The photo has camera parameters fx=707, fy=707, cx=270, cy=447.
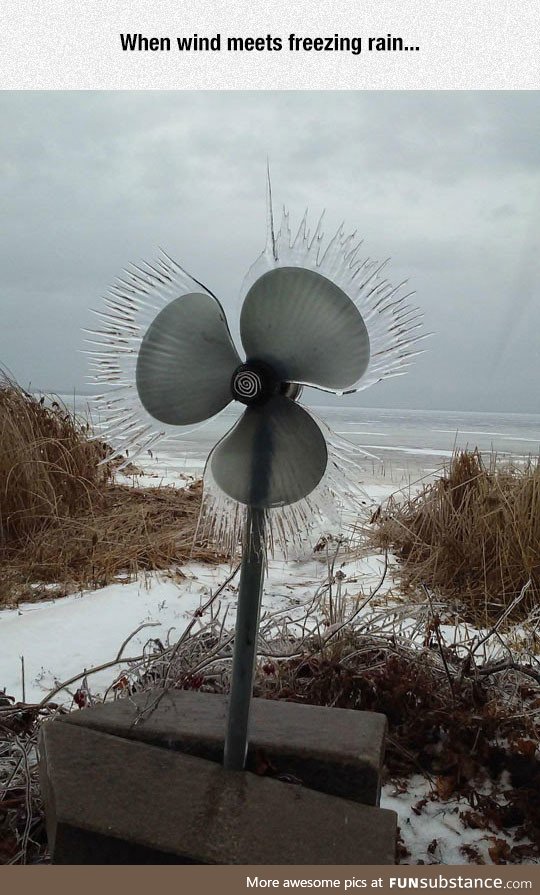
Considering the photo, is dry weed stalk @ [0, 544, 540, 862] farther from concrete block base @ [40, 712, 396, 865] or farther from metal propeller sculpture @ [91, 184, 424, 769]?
metal propeller sculpture @ [91, 184, 424, 769]

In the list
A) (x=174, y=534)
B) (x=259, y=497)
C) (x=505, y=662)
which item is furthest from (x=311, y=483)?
(x=174, y=534)

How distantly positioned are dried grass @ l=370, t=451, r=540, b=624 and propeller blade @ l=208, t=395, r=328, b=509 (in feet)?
7.06

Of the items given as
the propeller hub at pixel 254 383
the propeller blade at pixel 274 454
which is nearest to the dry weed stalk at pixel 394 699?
the propeller blade at pixel 274 454

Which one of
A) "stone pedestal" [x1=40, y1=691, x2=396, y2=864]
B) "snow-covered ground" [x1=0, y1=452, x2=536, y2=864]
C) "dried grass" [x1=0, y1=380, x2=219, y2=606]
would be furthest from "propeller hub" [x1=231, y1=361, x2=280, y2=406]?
"dried grass" [x1=0, y1=380, x2=219, y2=606]

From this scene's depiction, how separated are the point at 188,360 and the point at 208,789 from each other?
92cm

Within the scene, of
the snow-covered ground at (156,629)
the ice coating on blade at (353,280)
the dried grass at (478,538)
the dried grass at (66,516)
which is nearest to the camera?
the ice coating on blade at (353,280)

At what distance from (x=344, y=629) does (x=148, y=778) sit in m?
1.00

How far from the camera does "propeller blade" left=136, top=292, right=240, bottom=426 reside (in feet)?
4.42

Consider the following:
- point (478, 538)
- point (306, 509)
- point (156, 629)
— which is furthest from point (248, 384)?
point (478, 538)

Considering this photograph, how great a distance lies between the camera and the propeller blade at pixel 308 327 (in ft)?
4.13

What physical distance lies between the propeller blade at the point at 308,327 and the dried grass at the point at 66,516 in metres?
2.41

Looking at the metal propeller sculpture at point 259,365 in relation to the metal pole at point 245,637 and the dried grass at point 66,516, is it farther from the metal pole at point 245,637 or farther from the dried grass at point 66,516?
the dried grass at point 66,516
